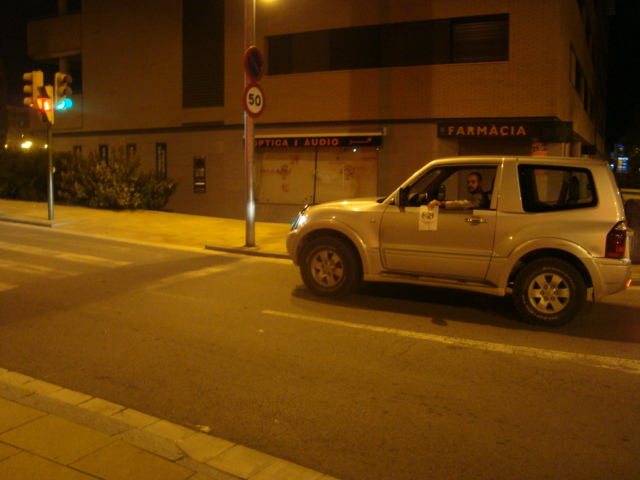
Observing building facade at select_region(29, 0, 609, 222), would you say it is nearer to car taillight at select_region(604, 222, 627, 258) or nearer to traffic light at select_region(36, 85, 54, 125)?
traffic light at select_region(36, 85, 54, 125)

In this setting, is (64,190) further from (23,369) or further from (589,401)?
(589,401)

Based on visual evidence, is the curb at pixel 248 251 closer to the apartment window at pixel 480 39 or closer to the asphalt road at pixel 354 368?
the asphalt road at pixel 354 368

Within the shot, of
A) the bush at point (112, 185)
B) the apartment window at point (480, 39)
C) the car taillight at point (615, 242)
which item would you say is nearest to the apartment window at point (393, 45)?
the apartment window at point (480, 39)

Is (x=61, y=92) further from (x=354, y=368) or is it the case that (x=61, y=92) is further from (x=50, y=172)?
(x=354, y=368)

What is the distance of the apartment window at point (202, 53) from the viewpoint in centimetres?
2084

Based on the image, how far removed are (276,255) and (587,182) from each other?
6.47 meters

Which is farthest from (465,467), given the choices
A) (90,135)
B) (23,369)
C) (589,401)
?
(90,135)

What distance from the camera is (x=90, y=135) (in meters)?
24.5

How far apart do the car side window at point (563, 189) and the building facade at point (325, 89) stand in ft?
27.1

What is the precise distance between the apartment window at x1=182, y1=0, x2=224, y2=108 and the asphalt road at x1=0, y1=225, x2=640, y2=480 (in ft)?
39.5

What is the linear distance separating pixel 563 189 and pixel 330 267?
3079 mm

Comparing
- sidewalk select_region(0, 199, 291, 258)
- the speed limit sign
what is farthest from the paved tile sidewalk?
the speed limit sign

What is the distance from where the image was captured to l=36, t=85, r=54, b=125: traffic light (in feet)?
52.6

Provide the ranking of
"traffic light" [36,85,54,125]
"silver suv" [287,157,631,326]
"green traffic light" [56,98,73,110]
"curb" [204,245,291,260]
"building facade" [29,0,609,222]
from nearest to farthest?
"silver suv" [287,157,631,326] → "curb" [204,245,291,260] → "traffic light" [36,85,54,125] → "green traffic light" [56,98,73,110] → "building facade" [29,0,609,222]
